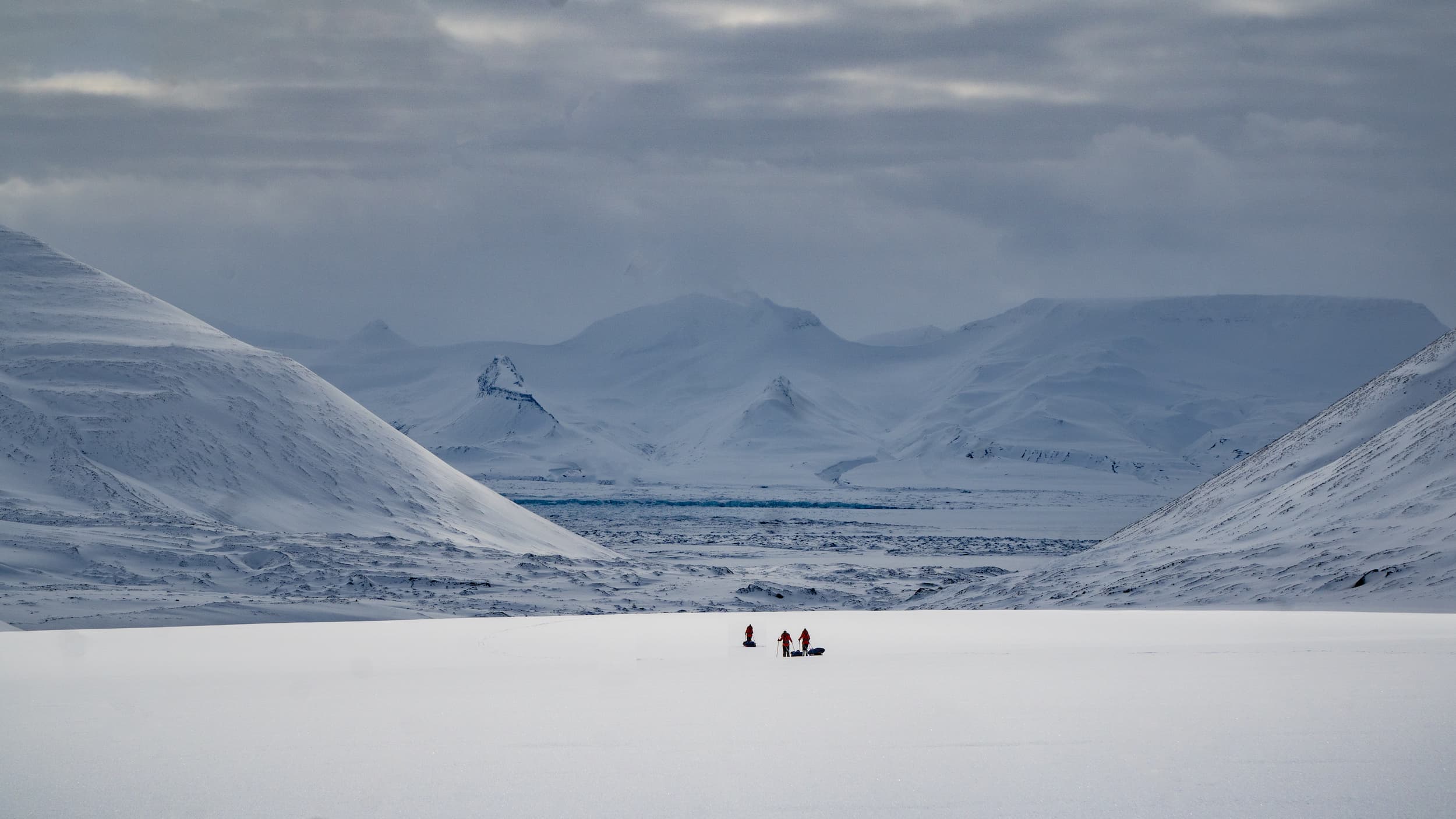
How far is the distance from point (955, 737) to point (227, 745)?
482 cm

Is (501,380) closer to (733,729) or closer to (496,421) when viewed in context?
(496,421)

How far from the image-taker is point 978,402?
14338 centimetres

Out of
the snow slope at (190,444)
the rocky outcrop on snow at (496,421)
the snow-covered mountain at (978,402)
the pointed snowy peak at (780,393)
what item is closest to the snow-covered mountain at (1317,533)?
the snow slope at (190,444)

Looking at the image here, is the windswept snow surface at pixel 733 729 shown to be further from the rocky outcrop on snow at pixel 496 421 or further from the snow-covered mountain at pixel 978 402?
the rocky outcrop on snow at pixel 496 421

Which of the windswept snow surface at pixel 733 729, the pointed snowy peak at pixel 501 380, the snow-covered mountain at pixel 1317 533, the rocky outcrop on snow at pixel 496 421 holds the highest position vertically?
the pointed snowy peak at pixel 501 380

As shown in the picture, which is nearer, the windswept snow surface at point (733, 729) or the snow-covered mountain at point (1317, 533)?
the windswept snow surface at point (733, 729)

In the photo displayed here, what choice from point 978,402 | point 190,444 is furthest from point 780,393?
point 190,444

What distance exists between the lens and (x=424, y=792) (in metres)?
7.33

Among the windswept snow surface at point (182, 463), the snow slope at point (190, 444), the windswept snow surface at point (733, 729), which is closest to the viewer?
the windswept snow surface at point (733, 729)

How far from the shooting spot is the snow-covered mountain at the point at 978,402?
364 ft

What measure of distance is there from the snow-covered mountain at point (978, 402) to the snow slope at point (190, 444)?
6376 centimetres

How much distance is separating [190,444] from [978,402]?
11758 centimetres

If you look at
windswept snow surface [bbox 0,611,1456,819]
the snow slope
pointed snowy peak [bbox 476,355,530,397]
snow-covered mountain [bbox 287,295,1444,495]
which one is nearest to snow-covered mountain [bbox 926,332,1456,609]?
windswept snow surface [bbox 0,611,1456,819]

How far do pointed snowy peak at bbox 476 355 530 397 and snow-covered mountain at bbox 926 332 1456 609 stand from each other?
313 ft
